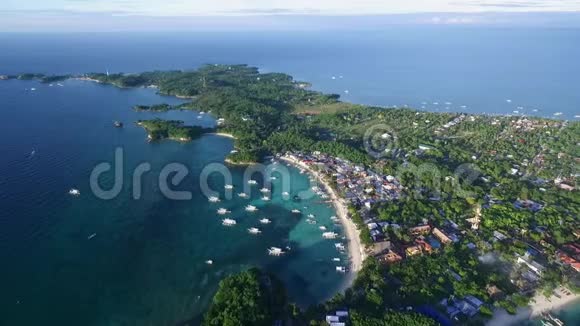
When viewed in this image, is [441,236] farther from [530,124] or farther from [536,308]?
[530,124]

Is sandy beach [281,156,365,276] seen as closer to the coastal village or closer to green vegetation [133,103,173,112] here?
the coastal village

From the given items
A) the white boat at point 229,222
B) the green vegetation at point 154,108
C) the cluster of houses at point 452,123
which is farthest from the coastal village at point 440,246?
the green vegetation at point 154,108

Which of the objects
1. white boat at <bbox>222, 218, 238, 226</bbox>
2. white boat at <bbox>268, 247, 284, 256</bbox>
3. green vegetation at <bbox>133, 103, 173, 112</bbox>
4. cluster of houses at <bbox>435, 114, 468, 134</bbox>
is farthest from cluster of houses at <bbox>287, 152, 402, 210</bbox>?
green vegetation at <bbox>133, 103, 173, 112</bbox>

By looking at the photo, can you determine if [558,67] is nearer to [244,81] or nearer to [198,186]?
[244,81]

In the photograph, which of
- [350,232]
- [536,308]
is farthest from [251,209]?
[536,308]

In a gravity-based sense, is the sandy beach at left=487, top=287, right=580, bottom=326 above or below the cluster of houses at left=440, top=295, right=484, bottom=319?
below

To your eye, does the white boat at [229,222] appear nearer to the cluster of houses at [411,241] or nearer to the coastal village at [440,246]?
the coastal village at [440,246]

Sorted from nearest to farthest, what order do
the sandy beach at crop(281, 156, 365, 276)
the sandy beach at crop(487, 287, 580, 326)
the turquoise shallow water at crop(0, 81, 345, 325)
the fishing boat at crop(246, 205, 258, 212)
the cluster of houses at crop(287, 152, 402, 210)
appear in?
the sandy beach at crop(487, 287, 580, 326) < the turquoise shallow water at crop(0, 81, 345, 325) < the sandy beach at crop(281, 156, 365, 276) < the fishing boat at crop(246, 205, 258, 212) < the cluster of houses at crop(287, 152, 402, 210)
